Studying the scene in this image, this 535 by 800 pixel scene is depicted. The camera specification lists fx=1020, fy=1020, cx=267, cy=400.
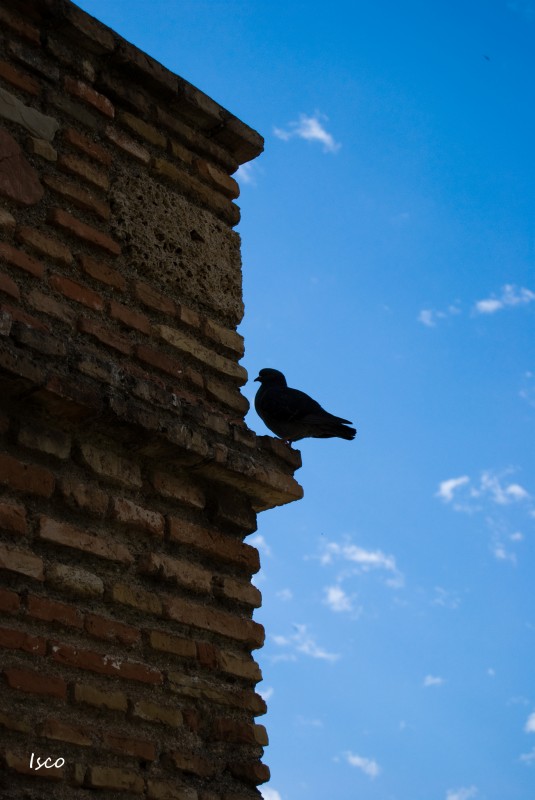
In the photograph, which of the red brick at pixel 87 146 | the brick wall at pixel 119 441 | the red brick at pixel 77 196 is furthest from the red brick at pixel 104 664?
the red brick at pixel 87 146

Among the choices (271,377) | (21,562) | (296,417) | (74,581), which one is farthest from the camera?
(271,377)

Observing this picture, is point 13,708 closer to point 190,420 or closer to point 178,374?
point 190,420

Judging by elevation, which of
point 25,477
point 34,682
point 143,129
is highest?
point 143,129

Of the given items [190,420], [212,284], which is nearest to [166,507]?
[190,420]

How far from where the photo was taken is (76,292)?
10.7ft

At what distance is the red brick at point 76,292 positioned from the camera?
10.6 feet

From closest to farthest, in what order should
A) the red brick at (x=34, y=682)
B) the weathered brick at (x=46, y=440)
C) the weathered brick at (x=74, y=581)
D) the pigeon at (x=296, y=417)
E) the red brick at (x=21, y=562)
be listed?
the red brick at (x=34, y=682) < the red brick at (x=21, y=562) < the weathered brick at (x=74, y=581) < the weathered brick at (x=46, y=440) < the pigeon at (x=296, y=417)

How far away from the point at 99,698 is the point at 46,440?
0.74 meters

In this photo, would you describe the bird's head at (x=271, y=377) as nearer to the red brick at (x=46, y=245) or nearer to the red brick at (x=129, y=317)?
the red brick at (x=129, y=317)

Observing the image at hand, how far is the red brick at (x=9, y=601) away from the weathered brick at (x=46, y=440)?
45 cm

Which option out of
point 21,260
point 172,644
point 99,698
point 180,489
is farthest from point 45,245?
point 99,698

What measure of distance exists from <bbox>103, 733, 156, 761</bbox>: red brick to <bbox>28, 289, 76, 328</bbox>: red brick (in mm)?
1253

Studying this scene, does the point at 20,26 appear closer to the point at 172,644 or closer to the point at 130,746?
the point at 172,644

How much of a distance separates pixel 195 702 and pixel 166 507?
1.99 feet
